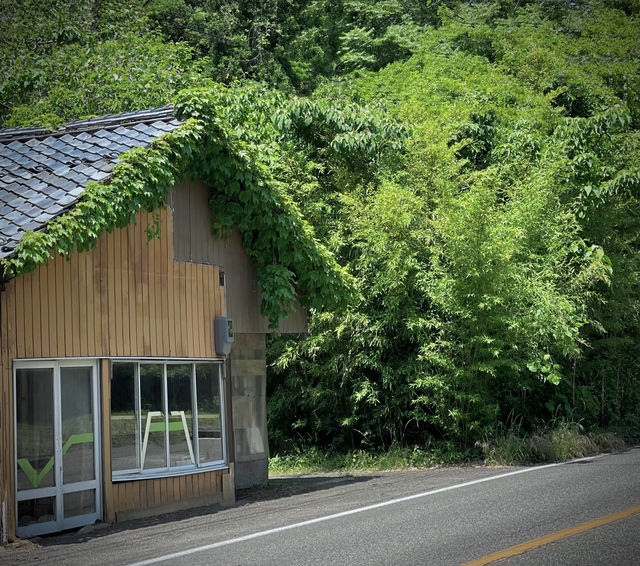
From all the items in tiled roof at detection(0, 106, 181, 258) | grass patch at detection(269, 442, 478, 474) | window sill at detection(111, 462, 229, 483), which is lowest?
grass patch at detection(269, 442, 478, 474)

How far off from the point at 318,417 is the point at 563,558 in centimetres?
1225

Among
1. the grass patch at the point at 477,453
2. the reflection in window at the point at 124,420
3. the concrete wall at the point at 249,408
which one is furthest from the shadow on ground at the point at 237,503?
the grass patch at the point at 477,453

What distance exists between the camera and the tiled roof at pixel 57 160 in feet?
33.7

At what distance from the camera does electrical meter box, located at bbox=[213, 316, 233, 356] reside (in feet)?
42.5

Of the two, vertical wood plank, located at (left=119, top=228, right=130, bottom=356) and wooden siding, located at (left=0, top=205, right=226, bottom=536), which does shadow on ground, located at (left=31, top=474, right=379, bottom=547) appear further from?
vertical wood plank, located at (left=119, top=228, right=130, bottom=356)

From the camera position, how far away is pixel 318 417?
735 inches

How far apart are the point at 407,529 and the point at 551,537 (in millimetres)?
1550

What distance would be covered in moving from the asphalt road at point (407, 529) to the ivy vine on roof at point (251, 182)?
11.2ft

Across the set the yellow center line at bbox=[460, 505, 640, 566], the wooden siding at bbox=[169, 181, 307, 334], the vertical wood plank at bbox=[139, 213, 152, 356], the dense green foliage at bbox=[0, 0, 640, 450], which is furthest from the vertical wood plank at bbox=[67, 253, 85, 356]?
the yellow center line at bbox=[460, 505, 640, 566]

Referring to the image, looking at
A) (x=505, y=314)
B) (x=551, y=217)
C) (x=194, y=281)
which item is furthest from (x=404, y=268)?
(x=194, y=281)

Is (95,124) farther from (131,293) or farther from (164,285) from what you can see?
(131,293)

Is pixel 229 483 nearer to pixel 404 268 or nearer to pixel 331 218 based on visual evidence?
pixel 404 268

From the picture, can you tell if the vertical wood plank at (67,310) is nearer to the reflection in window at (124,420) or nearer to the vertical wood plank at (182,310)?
the reflection in window at (124,420)

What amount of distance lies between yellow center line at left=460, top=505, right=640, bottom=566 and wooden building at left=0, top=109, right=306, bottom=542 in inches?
220
